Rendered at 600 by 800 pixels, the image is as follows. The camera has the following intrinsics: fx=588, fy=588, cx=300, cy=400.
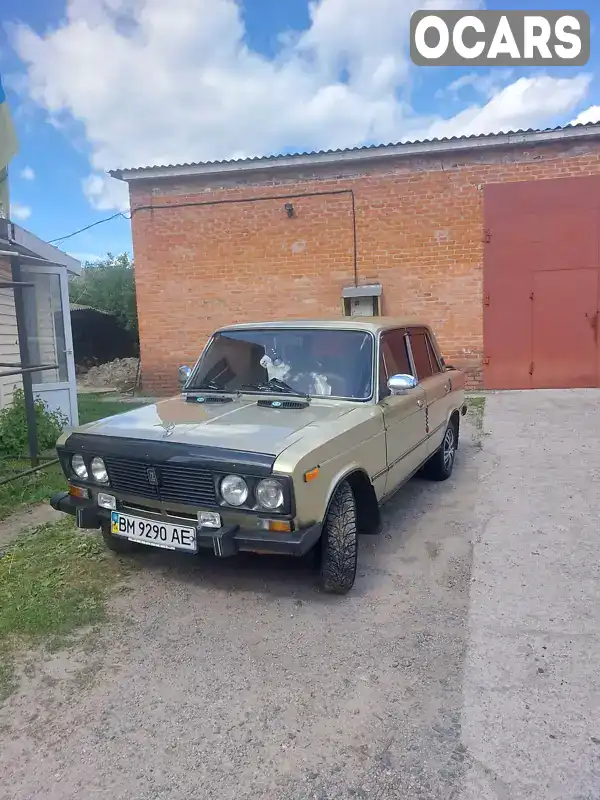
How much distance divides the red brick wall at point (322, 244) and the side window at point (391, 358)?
6935mm

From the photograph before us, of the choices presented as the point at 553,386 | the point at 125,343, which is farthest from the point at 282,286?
the point at 125,343

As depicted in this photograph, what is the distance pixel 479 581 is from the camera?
12.3 feet

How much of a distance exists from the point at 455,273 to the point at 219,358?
8010 millimetres

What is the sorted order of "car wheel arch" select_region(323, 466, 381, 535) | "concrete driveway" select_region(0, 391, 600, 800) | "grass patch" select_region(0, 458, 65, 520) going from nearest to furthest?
"concrete driveway" select_region(0, 391, 600, 800)
"car wheel arch" select_region(323, 466, 381, 535)
"grass patch" select_region(0, 458, 65, 520)

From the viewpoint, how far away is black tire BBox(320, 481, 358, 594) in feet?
11.3

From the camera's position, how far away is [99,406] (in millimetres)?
11367

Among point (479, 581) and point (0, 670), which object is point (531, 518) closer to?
point (479, 581)

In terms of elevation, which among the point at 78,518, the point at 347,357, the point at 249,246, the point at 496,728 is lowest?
the point at 496,728

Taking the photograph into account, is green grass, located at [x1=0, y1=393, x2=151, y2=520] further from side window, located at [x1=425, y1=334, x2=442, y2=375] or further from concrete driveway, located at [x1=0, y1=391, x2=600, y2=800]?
side window, located at [x1=425, y1=334, x2=442, y2=375]

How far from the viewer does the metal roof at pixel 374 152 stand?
10.7 meters

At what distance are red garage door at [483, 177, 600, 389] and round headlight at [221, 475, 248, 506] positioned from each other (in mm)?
9505

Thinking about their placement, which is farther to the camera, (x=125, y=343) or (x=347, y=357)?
(x=125, y=343)

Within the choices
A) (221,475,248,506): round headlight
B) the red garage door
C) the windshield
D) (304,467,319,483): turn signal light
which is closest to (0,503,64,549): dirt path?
the windshield

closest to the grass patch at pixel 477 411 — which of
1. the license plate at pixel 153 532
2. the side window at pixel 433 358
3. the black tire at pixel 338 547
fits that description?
the side window at pixel 433 358
